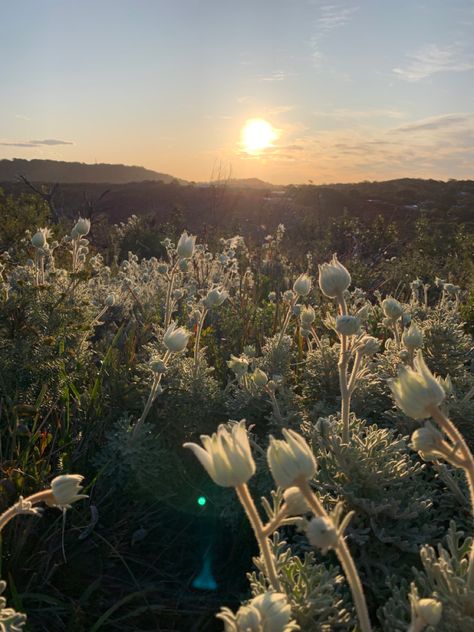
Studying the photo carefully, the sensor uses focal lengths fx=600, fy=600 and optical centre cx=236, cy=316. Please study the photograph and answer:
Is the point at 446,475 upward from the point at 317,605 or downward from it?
upward


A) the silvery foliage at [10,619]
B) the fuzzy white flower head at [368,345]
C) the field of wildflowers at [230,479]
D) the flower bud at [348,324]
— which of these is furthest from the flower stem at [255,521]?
the fuzzy white flower head at [368,345]

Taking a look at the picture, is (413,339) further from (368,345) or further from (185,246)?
(185,246)

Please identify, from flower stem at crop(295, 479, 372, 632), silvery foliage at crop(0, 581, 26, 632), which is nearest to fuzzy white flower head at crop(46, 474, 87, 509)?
silvery foliage at crop(0, 581, 26, 632)

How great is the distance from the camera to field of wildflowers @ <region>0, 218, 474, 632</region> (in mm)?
1031

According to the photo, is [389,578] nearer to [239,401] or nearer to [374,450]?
[374,450]

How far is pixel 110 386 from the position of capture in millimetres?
2611

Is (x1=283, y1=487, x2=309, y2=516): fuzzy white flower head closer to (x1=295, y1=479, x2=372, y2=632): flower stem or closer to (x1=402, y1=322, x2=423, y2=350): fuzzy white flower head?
(x1=295, y1=479, x2=372, y2=632): flower stem

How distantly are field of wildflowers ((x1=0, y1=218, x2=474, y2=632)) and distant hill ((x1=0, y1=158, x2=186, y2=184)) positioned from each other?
63.3 m

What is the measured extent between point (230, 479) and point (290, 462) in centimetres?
10

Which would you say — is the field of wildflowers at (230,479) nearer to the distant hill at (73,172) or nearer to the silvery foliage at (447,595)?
the silvery foliage at (447,595)

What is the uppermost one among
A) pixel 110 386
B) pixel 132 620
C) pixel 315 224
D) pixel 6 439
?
pixel 315 224

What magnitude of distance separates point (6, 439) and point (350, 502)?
4.67ft

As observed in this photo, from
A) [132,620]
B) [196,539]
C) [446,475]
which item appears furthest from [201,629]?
[446,475]

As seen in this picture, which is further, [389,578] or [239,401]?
[239,401]
